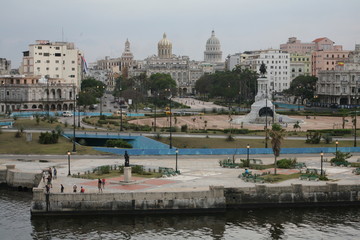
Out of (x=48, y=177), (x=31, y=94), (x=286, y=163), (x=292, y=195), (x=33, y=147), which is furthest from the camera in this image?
(x=31, y=94)

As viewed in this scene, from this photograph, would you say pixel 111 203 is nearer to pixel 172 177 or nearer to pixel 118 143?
pixel 172 177

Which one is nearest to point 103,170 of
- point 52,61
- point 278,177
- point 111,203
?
point 111,203

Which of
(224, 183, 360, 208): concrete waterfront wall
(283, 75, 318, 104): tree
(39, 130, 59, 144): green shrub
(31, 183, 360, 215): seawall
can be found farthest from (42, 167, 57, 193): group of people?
(283, 75, 318, 104): tree

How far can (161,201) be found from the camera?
56.5 m

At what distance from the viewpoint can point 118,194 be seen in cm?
5612

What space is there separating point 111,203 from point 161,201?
13.7 ft

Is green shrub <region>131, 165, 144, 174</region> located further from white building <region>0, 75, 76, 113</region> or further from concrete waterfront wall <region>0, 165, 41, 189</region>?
white building <region>0, 75, 76, 113</region>

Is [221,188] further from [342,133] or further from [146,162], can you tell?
[342,133]

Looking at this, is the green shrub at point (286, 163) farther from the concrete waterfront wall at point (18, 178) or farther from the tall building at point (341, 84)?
the tall building at point (341, 84)

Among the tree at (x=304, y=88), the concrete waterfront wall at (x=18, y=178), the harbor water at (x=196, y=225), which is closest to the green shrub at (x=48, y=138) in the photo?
the concrete waterfront wall at (x=18, y=178)

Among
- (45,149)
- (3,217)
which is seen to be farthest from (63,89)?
(3,217)

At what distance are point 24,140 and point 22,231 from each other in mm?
38410

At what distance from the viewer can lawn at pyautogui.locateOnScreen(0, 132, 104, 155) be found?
267 ft

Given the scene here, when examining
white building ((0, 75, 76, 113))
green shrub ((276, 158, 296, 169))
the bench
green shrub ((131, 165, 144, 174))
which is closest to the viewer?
green shrub ((131, 165, 144, 174))
